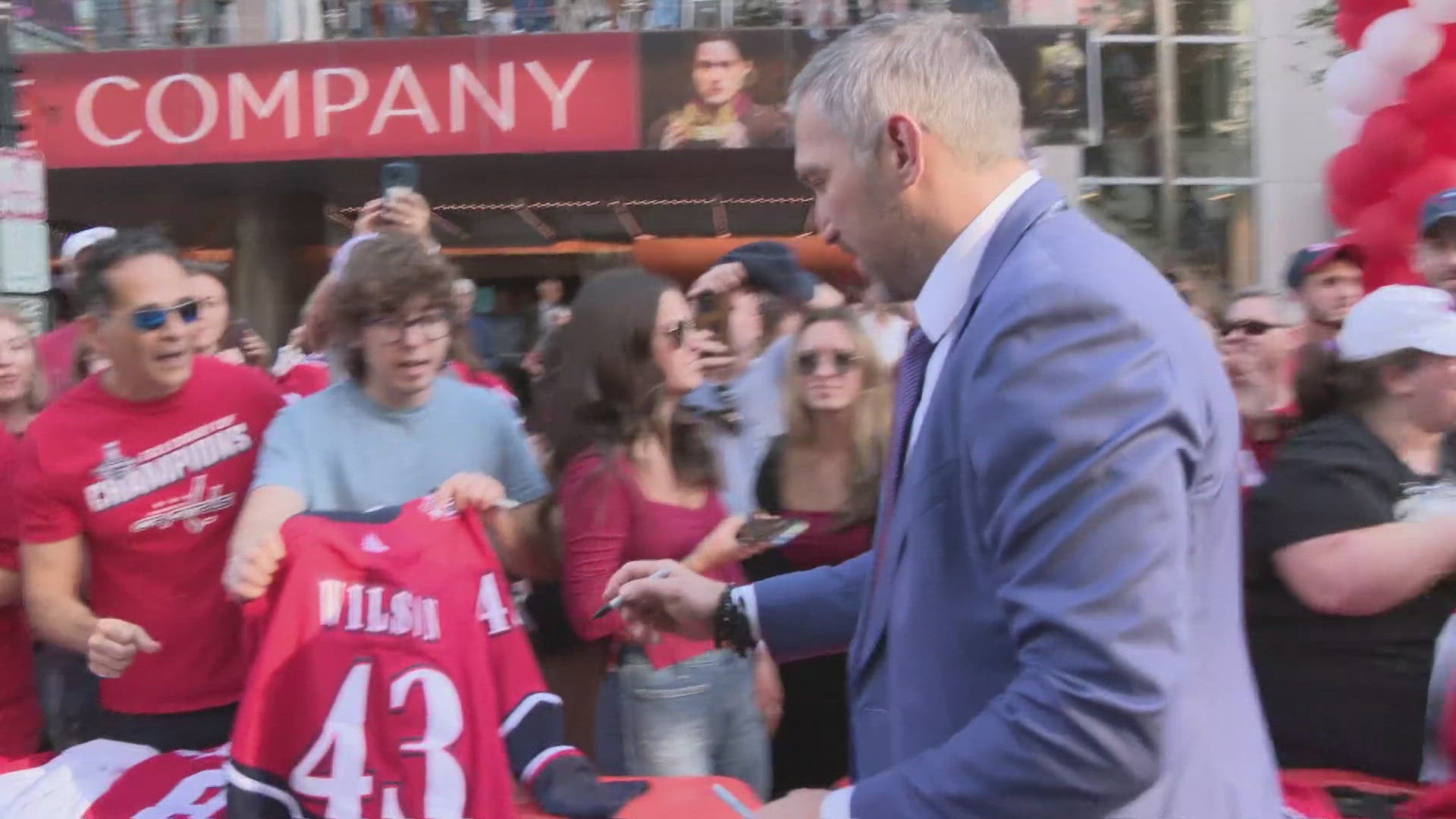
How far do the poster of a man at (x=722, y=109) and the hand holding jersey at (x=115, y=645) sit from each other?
1083 centimetres

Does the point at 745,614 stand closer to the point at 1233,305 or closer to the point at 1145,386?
the point at 1145,386

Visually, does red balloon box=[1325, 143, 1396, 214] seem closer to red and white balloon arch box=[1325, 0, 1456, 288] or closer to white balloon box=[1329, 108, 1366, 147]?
red and white balloon arch box=[1325, 0, 1456, 288]

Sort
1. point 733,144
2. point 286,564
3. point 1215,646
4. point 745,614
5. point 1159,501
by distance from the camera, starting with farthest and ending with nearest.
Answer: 1. point 733,144
2. point 286,564
3. point 745,614
4. point 1215,646
5. point 1159,501

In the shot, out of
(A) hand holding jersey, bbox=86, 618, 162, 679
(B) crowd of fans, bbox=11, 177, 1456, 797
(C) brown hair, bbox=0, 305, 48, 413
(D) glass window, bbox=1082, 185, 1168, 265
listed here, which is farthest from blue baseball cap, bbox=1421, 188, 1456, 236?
(D) glass window, bbox=1082, 185, 1168, 265

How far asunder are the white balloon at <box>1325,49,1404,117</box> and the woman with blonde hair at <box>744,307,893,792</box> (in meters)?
3.58

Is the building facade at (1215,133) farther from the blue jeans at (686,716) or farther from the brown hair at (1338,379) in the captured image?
the blue jeans at (686,716)

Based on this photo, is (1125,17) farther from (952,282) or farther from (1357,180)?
(952,282)

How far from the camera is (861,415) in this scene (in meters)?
4.40

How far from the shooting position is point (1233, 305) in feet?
16.4

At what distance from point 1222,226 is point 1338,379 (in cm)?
1370

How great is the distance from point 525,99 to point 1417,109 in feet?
30.3

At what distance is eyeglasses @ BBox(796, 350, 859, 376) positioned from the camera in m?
4.41

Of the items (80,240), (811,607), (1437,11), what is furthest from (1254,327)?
(80,240)

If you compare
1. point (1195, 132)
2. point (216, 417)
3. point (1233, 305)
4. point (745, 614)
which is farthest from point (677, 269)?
point (745, 614)
